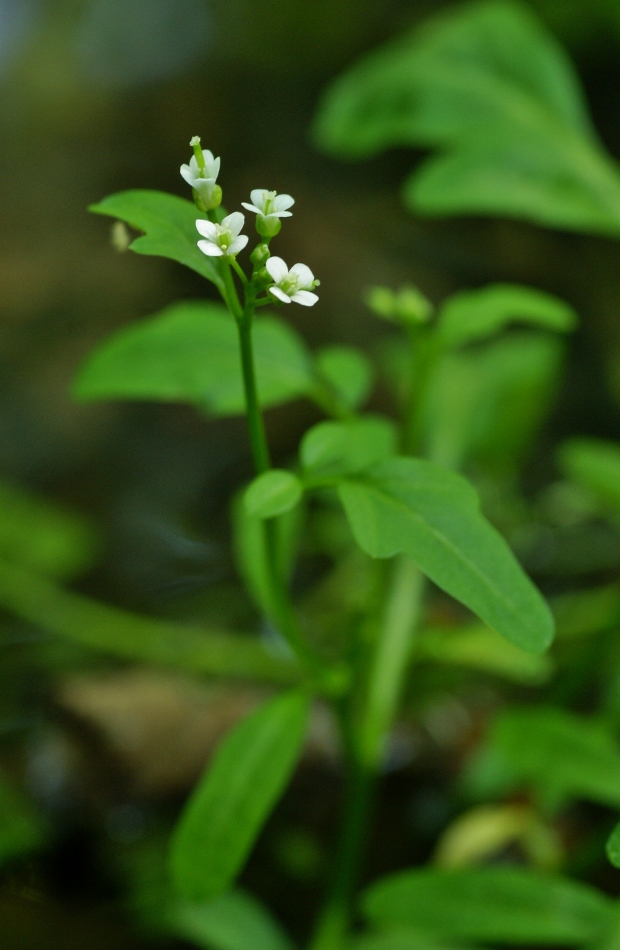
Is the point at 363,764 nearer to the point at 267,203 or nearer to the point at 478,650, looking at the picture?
the point at 478,650

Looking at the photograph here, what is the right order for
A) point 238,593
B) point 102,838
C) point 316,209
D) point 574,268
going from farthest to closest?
point 316,209
point 574,268
point 238,593
point 102,838

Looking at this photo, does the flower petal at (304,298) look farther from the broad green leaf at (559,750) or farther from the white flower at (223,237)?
the broad green leaf at (559,750)

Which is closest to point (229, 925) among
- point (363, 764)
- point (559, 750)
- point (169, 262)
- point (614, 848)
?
point (363, 764)

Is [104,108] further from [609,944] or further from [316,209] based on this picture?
[609,944]

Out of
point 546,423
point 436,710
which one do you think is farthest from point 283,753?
point 546,423

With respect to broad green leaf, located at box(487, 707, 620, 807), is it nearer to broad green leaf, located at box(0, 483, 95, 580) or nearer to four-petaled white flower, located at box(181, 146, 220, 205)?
four-petaled white flower, located at box(181, 146, 220, 205)

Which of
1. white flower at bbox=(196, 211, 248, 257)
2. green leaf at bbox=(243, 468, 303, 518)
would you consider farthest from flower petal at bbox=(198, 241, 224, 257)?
green leaf at bbox=(243, 468, 303, 518)

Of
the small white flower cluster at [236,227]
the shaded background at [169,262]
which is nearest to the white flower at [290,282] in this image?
the small white flower cluster at [236,227]
